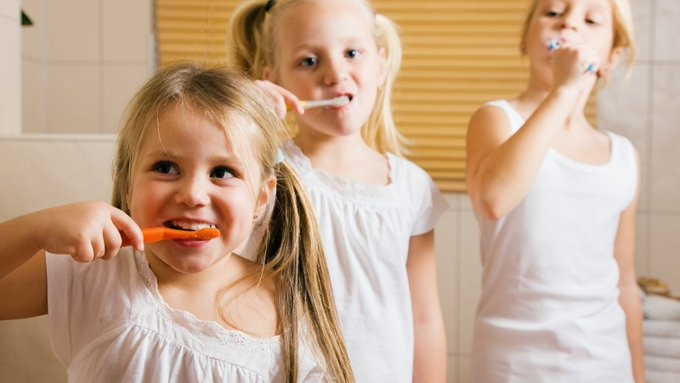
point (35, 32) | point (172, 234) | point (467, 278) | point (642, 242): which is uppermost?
point (35, 32)

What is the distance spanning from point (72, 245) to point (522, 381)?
2.44ft

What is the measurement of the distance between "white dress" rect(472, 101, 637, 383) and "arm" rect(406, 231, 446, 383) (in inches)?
2.8

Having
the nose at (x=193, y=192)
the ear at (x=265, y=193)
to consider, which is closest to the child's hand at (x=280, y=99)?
the ear at (x=265, y=193)

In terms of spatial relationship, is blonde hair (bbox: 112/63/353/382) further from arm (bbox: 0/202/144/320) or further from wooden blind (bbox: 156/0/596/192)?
wooden blind (bbox: 156/0/596/192)

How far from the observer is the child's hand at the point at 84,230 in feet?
2.42

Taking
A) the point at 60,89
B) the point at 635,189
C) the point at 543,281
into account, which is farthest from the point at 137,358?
the point at 60,89

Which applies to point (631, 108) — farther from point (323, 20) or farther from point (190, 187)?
point (190, 187)

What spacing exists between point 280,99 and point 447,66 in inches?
58.1

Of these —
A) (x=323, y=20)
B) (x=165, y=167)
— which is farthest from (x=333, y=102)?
(x=165, y=167)

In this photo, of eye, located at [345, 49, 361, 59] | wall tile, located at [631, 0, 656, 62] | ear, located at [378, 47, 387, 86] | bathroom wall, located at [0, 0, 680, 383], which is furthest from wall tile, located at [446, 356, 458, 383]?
eye, located at [345, 49, 361, 59]

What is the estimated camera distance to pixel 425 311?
1.27 meters

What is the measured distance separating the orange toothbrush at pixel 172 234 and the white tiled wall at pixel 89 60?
5.99 ft

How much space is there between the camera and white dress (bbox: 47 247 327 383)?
855mm

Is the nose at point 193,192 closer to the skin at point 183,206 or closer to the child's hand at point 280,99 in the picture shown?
the skin at point 183,206
